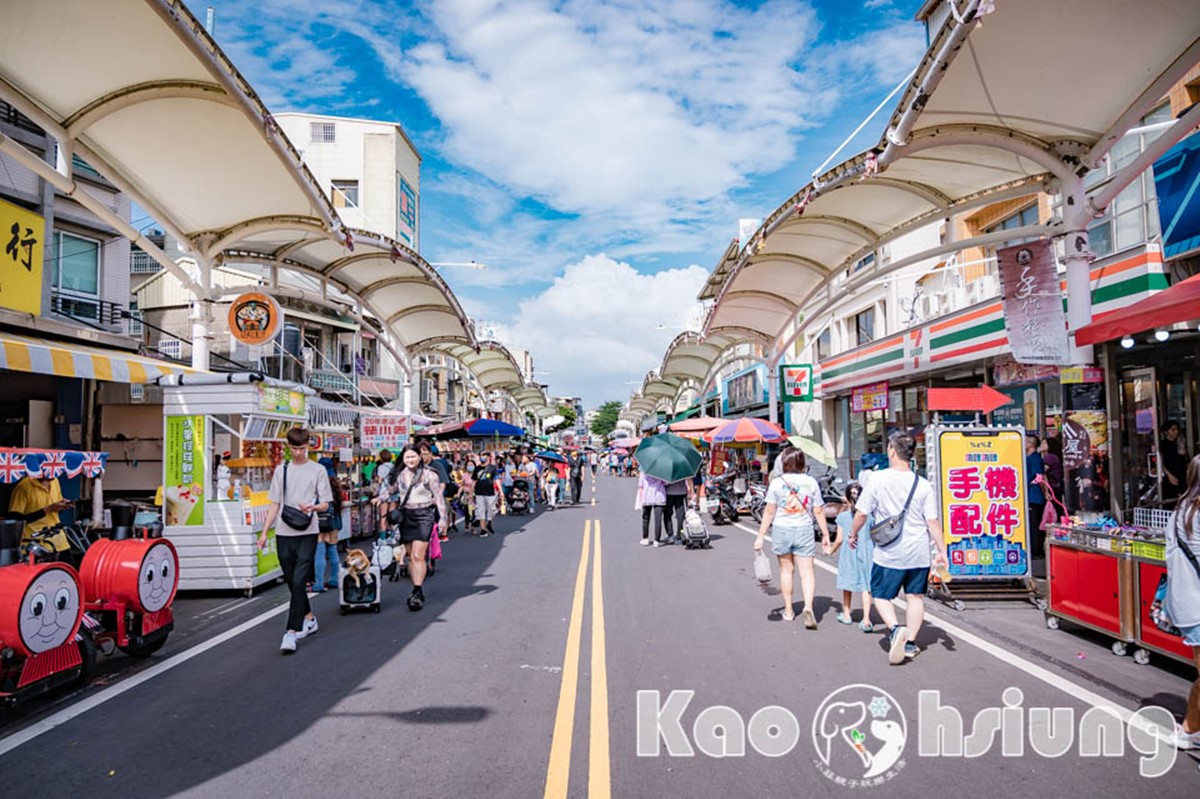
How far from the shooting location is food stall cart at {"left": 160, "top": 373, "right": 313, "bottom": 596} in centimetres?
902

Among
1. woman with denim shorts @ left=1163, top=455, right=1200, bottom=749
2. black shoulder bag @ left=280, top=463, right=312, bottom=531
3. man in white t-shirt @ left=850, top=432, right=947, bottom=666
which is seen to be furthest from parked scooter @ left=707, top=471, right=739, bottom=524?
woman with denim shorts @ left=1163, top=455, right=1200, bottom=749

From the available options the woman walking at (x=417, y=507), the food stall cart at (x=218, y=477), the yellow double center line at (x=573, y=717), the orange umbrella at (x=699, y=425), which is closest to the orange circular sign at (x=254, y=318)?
the food stall cart at (x=218, y=477)

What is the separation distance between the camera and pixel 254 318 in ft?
45.1

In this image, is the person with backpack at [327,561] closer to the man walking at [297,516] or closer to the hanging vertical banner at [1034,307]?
the man walking at [297,516]

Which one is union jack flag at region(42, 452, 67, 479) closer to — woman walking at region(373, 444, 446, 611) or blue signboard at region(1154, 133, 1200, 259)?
woman walking at region(373, 444, 446, 611)

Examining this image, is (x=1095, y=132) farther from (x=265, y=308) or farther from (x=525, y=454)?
(x=525, y=454)

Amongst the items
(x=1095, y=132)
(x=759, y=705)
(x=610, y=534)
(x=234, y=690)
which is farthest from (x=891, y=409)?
(x=234, y=690)

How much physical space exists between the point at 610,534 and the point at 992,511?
8452 millimetres

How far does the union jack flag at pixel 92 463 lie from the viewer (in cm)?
657

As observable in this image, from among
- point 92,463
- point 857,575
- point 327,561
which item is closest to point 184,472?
point 327,561

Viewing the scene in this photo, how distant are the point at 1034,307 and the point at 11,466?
38.3ft

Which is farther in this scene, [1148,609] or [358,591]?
[358,591]

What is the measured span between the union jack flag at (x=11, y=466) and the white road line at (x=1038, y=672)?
814 centimetres

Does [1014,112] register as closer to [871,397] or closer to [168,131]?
[168,131]
